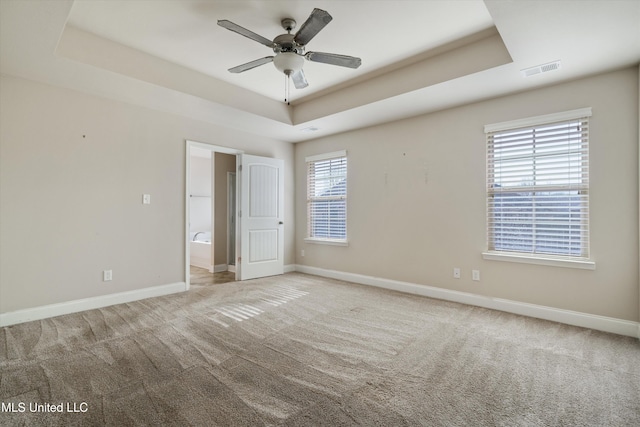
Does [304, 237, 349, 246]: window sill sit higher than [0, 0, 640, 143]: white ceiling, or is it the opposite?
[0, 0, 640, 143]: white ceiling

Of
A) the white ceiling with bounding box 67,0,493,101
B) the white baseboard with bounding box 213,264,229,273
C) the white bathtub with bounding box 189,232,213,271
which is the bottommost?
the white baseboard with bounding box 213,264,229,273

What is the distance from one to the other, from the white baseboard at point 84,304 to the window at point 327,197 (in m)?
2.45

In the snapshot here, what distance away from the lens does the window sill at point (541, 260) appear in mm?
2986

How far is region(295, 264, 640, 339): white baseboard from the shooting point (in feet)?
9.29

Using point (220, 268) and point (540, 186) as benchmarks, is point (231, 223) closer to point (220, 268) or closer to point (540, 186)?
point (220, 268)

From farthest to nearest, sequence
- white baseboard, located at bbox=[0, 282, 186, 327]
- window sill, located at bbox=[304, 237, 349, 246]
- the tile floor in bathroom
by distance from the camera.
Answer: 1. window sill, located at bbox=[304, 237, 349, 246]
2. the tile floor in bathroom
3. white baseboard, located at bbox=[0, 282, 186, 327]

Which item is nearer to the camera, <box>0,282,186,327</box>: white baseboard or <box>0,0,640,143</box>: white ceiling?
<box>0,0,640,143</box>: white ceiling

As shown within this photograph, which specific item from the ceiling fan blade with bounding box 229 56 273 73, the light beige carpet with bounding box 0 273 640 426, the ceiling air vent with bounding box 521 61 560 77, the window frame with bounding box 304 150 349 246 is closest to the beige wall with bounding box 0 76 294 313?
the light beige carpet with bounding box 0 273 640 426

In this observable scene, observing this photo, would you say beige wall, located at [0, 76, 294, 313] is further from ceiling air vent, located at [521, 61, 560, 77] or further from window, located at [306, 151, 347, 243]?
ceiling air vent, located at [521, 61, 560, 77]

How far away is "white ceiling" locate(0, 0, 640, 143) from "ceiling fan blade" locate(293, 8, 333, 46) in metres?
0.30

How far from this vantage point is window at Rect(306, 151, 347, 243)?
16.9 ft

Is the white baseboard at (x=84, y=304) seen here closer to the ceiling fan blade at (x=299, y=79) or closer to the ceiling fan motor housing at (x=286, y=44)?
the ceiling fan blade at (x=299, y=79)

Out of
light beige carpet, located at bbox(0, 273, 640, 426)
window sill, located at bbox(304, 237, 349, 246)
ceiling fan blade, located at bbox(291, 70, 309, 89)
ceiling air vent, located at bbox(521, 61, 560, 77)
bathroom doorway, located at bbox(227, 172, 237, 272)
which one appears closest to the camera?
light beige carpet, located at bbox(0, 273, 640, 426)

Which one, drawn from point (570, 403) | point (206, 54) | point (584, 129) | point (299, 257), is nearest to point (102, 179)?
point (206, 54)
